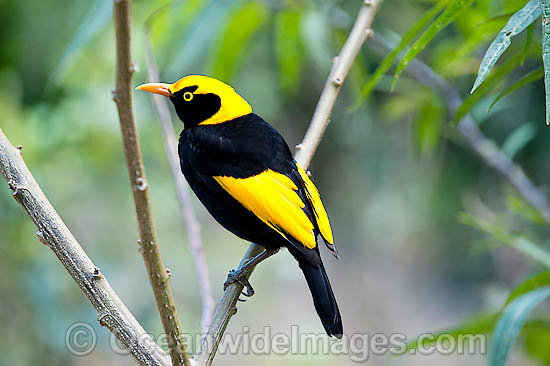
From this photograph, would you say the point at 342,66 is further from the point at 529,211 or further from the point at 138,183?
the point at 138,183

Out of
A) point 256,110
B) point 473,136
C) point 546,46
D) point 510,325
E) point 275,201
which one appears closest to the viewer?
point 546,46

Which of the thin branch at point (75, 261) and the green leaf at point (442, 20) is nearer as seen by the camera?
the thin branch at point (75, 261)

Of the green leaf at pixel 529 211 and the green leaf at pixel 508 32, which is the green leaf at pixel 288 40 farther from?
the green leaf at pixel 508 32

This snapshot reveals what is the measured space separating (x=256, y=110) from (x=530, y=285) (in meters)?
3.37

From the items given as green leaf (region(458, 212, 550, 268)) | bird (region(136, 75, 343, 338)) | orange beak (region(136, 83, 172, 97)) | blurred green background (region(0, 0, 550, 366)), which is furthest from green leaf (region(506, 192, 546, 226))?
orange beak (region(136, 83, 172, 97))

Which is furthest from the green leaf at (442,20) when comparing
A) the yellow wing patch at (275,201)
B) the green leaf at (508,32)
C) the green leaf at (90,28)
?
the green leaf at (90,28)

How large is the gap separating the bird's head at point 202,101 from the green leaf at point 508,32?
2.89ft

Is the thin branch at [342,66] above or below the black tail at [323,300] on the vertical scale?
above

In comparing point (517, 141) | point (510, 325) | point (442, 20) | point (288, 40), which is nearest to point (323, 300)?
point (510, 325)

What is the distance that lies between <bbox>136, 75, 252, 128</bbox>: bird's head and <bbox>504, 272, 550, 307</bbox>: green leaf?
942 mm

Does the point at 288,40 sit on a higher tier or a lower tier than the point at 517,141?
higher

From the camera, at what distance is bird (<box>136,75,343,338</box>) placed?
62.8 inches

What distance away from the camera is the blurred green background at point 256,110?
2164 millimetres

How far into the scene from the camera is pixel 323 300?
1460 mm
